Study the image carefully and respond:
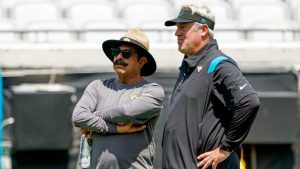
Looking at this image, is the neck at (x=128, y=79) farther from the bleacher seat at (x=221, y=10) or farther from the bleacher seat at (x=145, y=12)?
the bleacher seat at (x=221, y=10)

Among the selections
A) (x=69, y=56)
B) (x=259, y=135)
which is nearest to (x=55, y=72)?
(x=69, y=56)

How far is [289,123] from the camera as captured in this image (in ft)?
24.8

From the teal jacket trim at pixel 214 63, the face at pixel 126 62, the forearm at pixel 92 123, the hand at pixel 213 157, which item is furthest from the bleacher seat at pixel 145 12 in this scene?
the hand at pixel 213 157

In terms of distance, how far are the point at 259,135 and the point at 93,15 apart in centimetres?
284

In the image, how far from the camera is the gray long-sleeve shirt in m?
4.80

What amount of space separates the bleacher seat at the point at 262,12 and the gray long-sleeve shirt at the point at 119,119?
16.4 feet

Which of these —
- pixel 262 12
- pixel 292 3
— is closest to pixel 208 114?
pixel 262 12

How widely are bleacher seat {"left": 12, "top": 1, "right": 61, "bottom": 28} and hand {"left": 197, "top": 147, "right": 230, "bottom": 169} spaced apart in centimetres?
535

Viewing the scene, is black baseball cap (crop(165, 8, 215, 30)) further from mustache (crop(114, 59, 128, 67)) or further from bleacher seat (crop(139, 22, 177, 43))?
bleacher seat (crop(139, 22, 177, 43))

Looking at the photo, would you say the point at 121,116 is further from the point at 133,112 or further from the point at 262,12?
the point at 262,12

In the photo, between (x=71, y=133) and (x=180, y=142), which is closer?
(x=180, y=142)

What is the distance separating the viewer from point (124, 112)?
478 centimetres

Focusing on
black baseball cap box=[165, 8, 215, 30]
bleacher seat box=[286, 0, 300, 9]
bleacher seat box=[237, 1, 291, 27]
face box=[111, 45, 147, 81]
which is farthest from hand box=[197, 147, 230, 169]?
bleacher seat box=[286, 0, 300, 9]

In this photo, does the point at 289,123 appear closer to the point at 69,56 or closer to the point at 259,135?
the point at 259,135
